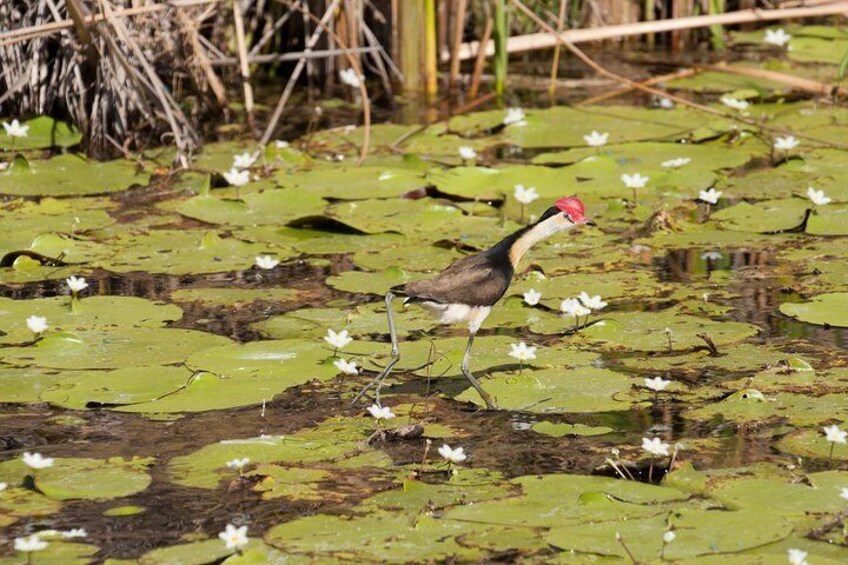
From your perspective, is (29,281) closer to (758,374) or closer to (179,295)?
(179,295)

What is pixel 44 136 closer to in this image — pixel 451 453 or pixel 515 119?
pixel 515 119

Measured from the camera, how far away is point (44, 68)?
Result: 9094 mm

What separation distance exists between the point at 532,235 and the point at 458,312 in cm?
55

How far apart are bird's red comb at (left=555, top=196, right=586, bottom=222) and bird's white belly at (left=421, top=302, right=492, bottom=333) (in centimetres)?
57

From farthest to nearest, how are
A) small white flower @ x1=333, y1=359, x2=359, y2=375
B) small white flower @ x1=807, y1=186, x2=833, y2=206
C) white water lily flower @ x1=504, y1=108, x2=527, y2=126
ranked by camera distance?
white water lily flower @ x1=504, y1=108, x2=527, y2=126, small white flower @ x1=807, y1=186, x2=833, y2=206, small white flower @ x1=333, y1=359, x2=359, y2=375

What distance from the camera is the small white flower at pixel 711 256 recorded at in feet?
23.1

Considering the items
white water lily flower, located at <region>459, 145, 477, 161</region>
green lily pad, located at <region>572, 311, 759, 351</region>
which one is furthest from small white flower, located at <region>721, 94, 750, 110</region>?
green lily pad, located at <region>572, 311, 759, 351</region>

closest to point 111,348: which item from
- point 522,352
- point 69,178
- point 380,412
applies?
point 380,412

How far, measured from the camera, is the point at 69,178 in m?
8.25

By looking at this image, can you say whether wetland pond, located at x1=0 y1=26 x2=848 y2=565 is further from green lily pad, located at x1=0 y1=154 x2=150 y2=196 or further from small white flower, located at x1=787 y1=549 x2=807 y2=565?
small white flower, located at x1=787 y1=549 x2=807 y2=565

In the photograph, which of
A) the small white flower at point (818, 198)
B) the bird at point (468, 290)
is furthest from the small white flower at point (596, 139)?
the bird at point (468, 290)

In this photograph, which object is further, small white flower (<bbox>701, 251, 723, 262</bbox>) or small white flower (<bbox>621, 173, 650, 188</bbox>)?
small white flower (<bbox>621, 173, 650, 188</bbox>)

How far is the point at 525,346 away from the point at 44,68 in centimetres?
477

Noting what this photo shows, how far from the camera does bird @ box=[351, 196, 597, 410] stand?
5129 millimetres
